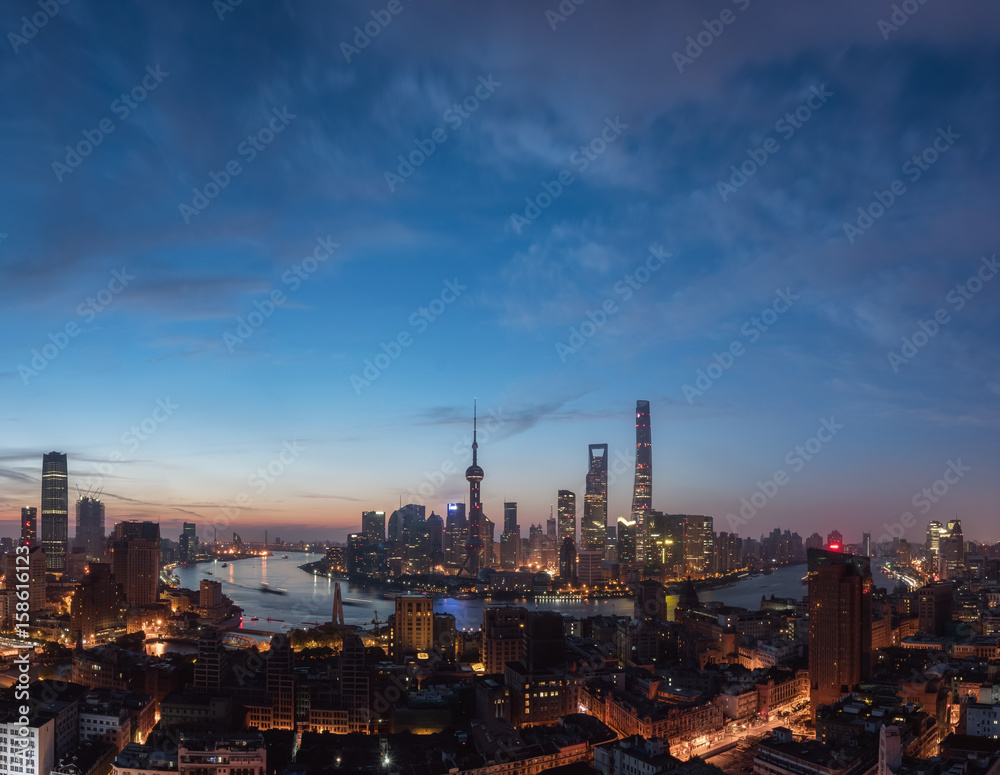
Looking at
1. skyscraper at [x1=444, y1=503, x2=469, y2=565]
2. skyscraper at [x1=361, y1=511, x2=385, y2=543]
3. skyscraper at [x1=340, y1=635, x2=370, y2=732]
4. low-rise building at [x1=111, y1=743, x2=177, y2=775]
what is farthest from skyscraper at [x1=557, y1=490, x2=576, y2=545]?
low-rise building at [x1=111, y1=743, x2=177, y2=775]

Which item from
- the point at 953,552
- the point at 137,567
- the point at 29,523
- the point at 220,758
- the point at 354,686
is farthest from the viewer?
the point at 953,552

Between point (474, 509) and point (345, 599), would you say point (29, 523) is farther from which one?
point (474, 509)

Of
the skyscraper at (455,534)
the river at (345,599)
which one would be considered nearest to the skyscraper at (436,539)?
the skyscraper at (455,534)

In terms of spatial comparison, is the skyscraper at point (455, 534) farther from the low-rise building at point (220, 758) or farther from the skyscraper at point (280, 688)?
the low-rise building at point (220, 758)

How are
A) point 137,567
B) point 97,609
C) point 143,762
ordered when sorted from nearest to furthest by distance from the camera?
point 143,762 → point 97,609 → point 137,567

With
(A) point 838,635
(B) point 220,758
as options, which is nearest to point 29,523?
(B) point 220,758

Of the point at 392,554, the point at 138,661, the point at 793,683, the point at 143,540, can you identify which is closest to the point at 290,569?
the point at 392,554
